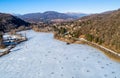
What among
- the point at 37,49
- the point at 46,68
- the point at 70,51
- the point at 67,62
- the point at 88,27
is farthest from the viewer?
the point at 88,27

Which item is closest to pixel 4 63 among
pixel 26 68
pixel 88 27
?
pixel 26 68

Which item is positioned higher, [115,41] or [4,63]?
[115,41]

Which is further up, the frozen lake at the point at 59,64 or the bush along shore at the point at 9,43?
the frozen lake at the point at 59,64

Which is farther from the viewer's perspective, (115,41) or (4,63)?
(115,41)

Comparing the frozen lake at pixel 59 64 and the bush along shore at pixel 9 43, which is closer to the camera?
the frozen lake at pixel 59 64

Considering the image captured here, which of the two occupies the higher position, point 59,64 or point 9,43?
point 59,64

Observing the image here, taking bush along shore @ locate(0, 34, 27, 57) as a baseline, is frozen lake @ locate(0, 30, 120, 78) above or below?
above

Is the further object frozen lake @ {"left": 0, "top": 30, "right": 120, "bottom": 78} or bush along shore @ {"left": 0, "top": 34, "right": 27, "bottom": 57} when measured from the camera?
bush along shore @ {"left": 0, "top": 34, "right": 27, "bottom": 57}

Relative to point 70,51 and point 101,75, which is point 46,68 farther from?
point 70,51
